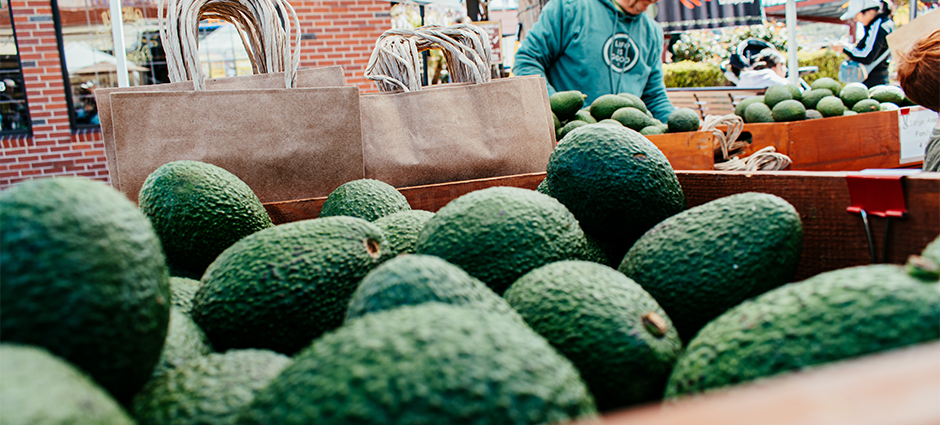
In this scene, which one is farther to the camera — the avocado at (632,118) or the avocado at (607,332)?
the avocado at (632,118)

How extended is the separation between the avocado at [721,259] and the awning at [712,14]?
7445 millimetres

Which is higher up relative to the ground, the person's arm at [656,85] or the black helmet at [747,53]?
the black helmet at [747,53]

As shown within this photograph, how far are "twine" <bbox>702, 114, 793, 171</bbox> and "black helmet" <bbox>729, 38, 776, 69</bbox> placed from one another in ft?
26.3

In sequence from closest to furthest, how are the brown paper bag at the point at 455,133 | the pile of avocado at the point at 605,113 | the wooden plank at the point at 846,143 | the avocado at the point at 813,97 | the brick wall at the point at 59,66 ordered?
the brown paper bag at the point at 455,133 → the pile of avocado at the point at 605,113 → the wooden plank at the point at 846,143 → the avocado at the point at 813,97 → the brick wall at the point at 59,66

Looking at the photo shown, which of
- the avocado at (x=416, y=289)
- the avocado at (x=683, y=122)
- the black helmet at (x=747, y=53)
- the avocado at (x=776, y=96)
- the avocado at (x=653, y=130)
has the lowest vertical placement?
the avocado at (x=416, y=289)

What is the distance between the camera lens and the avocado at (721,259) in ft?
3.31

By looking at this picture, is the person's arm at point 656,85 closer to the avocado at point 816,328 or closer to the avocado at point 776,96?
the avocado at point 776,96

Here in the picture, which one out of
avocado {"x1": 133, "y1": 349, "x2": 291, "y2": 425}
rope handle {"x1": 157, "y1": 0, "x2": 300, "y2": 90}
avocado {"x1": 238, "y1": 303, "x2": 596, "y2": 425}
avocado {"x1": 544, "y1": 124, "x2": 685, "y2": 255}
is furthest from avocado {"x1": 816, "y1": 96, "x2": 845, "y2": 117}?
avocado {"x1": 133, "y1": 349, "x2": 291, "y2": 425}

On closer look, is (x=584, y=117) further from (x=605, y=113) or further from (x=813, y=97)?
(x=813, y=97)

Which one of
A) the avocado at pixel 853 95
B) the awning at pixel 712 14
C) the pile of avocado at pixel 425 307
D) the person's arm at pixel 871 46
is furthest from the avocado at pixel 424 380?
the person's arm at pixel 871 46

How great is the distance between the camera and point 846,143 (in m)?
3.45

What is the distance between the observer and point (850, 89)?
450cm

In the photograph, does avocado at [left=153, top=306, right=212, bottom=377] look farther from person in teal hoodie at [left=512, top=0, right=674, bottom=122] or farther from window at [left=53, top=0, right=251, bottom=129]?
window at [left=53, top=0, right=251, bottom=129]

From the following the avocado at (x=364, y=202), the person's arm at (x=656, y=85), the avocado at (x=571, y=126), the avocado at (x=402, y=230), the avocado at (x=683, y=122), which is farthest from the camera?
the person's arm at (x=656, y=85)
